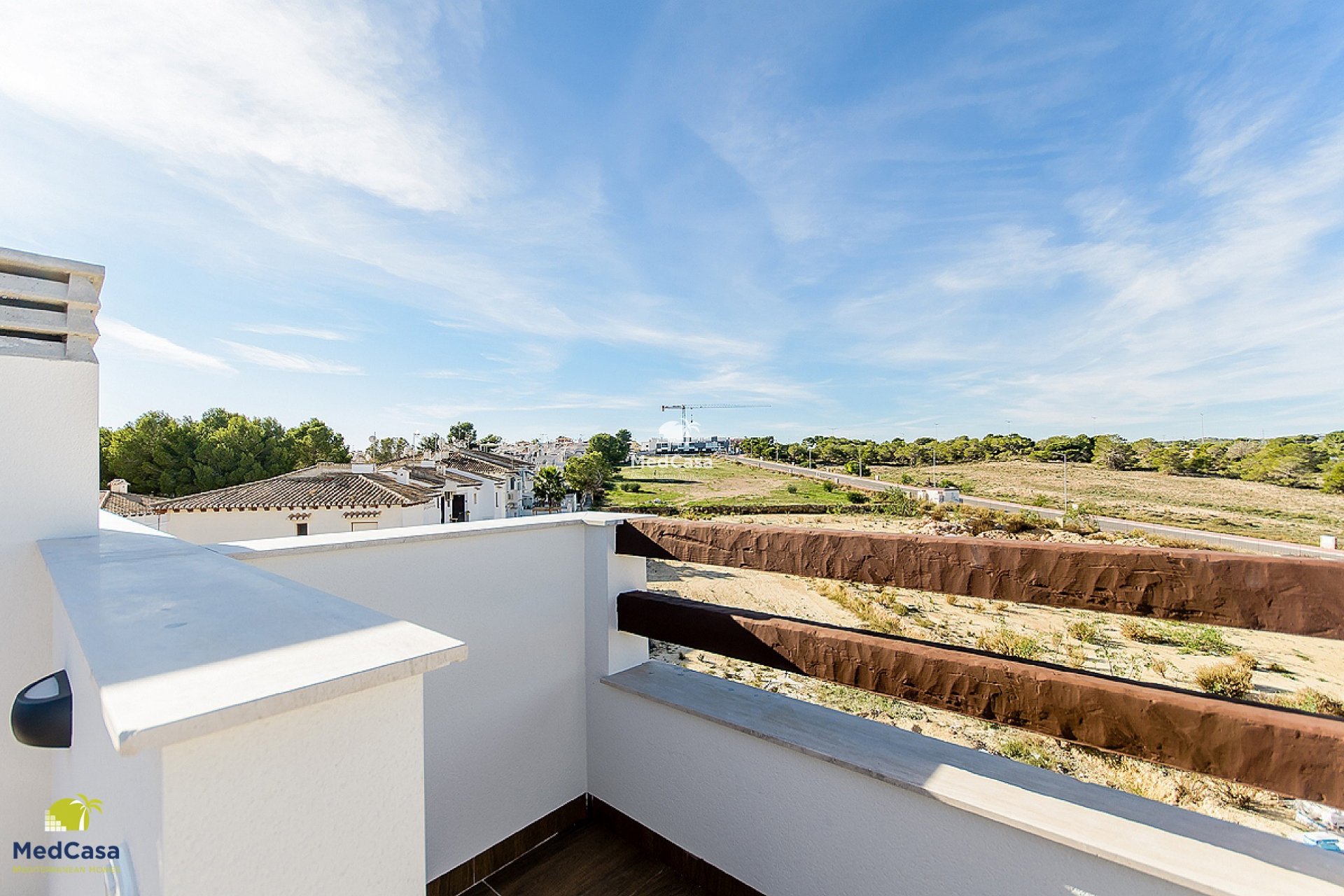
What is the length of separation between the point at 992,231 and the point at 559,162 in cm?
1120

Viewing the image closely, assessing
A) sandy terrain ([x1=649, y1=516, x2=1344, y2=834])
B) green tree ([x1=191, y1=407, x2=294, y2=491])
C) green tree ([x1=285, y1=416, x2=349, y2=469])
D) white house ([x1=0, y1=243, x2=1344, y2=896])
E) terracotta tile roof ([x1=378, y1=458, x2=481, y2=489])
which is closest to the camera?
white house ([x1=0, y1=243, x2=1344, y2=896])

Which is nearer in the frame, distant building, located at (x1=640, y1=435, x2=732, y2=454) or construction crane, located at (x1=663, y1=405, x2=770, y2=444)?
distant building, located at (x1=640, y1=435, x2=732, y2=454)

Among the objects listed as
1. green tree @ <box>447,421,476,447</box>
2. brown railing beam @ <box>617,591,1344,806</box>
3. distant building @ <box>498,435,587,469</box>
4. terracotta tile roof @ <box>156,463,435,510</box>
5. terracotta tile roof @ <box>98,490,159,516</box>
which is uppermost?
green tree @ <box>447,421,476,447</box>

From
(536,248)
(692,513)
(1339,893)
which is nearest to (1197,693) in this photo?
(1339,893)

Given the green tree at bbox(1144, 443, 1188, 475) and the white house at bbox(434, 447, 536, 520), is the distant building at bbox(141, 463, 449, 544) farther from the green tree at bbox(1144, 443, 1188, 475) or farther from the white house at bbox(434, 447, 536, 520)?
the green tree at bbox(1144, 443, 1188, 475)

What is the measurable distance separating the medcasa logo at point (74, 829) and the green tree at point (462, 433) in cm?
4655

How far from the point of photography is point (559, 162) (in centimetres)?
659

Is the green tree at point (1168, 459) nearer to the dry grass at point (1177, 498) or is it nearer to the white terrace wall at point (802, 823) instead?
the dry grass at point (1177, 498)

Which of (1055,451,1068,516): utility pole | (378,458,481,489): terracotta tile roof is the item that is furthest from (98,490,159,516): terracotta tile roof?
(1055,451,1068,516): utility pole

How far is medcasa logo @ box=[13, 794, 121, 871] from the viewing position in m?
0.64

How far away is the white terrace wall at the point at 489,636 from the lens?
1671 millimetres

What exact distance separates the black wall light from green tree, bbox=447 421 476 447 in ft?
154

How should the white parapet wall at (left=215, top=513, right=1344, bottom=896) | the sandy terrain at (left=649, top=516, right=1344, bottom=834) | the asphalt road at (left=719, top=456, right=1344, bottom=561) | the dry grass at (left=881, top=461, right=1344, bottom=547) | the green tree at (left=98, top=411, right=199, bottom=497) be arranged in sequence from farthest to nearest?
the green tree at (left=98, top=411, right=199, bottom=497) < the dry grass at (left=881, top=461, right=1344, bottom=547) < the asphalt road at (left=719, top=456, right=1344, bottom=561) < the sandy terrain at (left=649, top=516, right=1344, bottom=834) < the white parapet wall at (left=215, top=513, right=1344, bottom=896)

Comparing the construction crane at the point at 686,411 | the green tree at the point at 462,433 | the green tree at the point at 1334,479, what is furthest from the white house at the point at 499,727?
the construction crane at the point at 686,411
